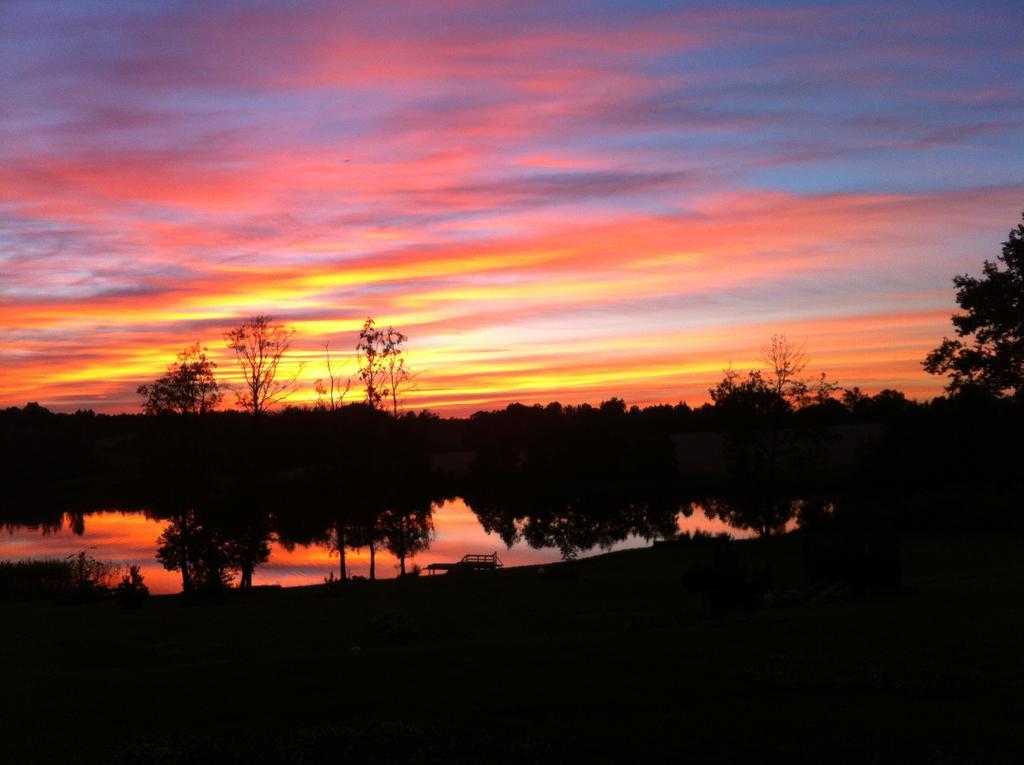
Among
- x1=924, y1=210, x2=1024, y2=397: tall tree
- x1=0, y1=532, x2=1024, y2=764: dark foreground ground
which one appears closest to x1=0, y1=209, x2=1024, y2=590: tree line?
x1=924, y1=210, x2=1024, y2=397: tall tree

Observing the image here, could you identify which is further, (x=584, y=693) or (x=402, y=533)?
(x=402, y=533)

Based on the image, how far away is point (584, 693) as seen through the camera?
35.0 feet

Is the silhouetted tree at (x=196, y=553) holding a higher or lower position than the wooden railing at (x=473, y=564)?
higher

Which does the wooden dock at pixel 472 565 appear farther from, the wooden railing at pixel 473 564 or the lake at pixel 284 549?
the lake at pixel 284 549

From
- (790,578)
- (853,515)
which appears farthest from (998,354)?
(790,578)

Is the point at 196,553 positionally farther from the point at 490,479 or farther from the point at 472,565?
the point at 490,479

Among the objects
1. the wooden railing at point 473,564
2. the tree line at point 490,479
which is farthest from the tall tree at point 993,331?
the wooden railing at point 473,564

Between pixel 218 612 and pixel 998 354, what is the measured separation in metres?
33.2

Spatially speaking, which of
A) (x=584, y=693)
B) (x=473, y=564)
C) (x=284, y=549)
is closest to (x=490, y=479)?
(x=284, y=549)

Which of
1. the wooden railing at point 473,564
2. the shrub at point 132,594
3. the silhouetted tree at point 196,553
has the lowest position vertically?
the wooden railing at point 473,564

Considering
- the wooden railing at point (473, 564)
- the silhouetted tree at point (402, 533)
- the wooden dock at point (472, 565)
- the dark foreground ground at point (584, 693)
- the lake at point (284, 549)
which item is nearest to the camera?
the dark foreground ground at point (584, 693)

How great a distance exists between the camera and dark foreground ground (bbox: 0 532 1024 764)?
8.81 m

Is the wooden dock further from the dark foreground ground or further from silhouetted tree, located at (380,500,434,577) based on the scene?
the dark foreground ground

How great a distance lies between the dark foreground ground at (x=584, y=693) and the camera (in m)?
8.81
